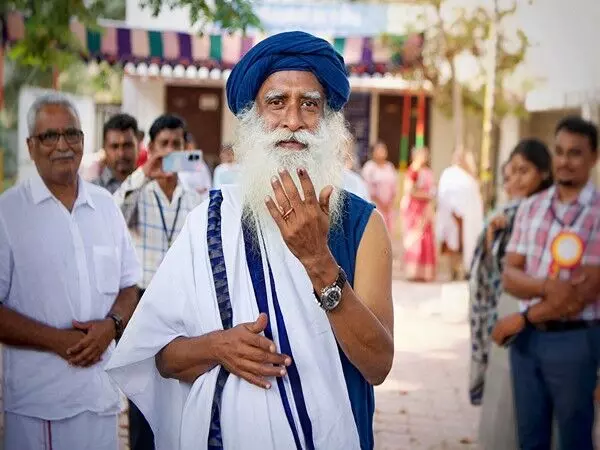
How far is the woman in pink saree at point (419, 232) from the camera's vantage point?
47.4ft

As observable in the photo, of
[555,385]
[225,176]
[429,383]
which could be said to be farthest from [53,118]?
[225,176]

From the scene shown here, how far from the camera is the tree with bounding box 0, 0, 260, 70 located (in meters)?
6.17

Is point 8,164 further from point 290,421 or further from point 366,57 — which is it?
point 290,421

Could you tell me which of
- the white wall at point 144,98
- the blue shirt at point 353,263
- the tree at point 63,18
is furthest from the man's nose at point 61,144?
the white wall at point 144,98

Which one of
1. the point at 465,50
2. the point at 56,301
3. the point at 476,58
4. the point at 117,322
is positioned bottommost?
the point at 117,322

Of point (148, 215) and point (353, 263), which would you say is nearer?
point (353, 263)

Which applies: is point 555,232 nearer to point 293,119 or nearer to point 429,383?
point 293,119

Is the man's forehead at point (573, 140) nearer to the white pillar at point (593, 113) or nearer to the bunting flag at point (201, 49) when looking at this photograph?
the bunting flag at point (201, 49)

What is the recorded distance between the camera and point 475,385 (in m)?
5.77

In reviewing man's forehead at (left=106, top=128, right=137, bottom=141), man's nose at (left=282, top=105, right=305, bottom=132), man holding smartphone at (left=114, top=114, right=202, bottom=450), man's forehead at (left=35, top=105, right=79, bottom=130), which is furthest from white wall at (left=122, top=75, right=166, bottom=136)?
man's nose at (left=282, top=105, right=305, bottom=132)

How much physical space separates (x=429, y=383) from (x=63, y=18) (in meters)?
4.25

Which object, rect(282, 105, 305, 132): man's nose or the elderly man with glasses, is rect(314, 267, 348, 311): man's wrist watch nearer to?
rect(282, 105, 305, 132): man's nose

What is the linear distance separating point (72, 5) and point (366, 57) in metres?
5.38

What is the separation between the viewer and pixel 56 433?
3.63 metres
